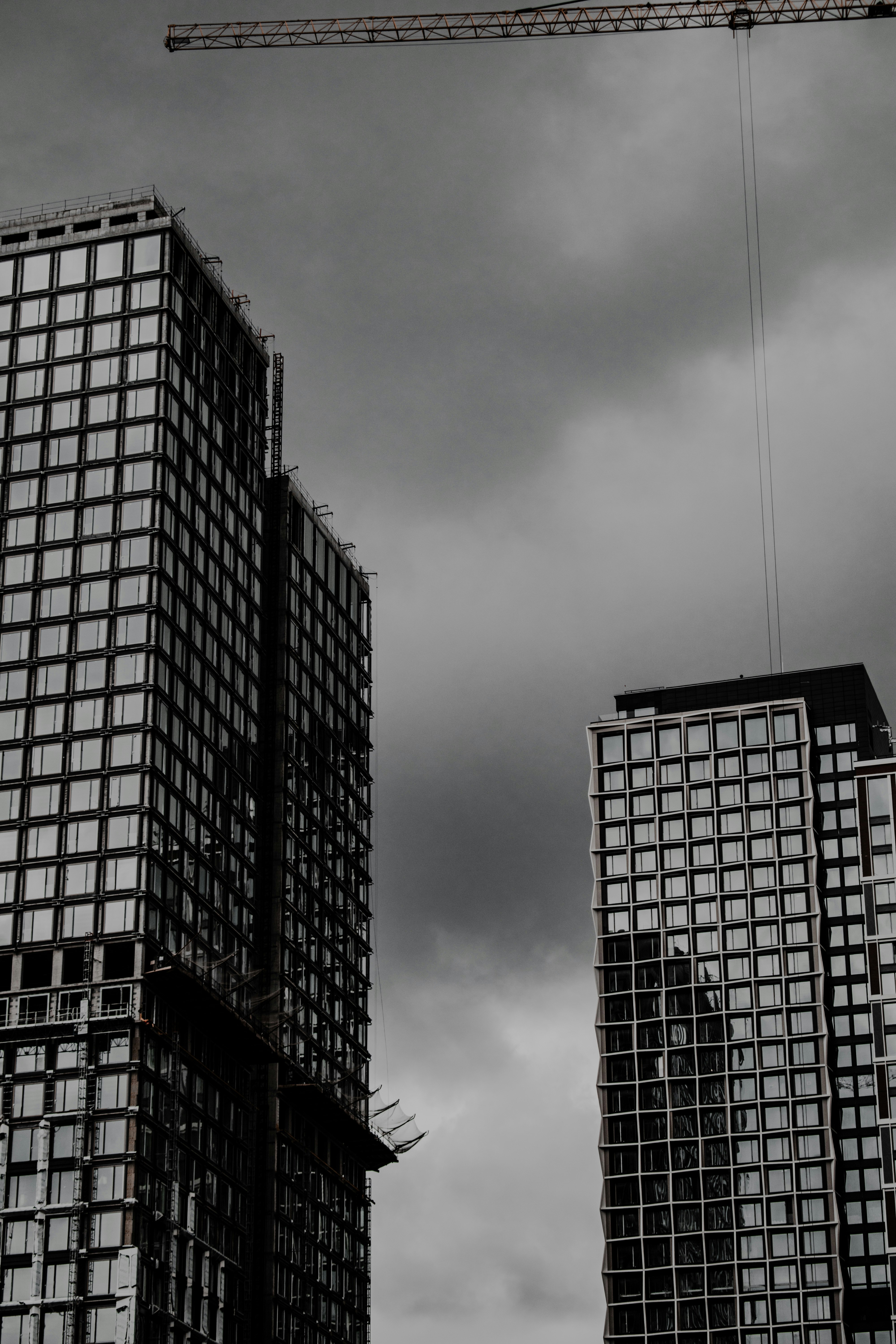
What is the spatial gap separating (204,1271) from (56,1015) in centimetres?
2341

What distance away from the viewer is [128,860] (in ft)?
574

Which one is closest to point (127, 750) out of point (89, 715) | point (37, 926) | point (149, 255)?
point (89, 715)

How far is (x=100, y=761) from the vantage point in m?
179

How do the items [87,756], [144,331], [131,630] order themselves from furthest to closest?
[144,331] < [131,630] < [87,756]

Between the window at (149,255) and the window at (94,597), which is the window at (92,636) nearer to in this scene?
the window at (94,597)

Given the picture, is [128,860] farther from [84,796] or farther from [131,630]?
[131,630]

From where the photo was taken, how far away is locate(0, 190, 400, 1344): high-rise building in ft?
542

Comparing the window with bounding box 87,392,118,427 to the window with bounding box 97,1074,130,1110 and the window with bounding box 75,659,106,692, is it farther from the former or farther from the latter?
the window with bounding box 97,1074,130,1110

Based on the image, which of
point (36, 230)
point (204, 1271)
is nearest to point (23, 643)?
point (36, 230)

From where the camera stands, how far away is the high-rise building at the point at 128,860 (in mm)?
165125

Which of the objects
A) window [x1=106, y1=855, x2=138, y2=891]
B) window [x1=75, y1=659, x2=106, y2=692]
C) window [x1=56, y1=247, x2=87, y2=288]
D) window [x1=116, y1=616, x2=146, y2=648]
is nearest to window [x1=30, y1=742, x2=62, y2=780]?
window [x1=75, y1=659, x2=106, y2=692]

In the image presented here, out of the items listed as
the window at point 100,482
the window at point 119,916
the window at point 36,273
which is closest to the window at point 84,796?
the window at point 119,916

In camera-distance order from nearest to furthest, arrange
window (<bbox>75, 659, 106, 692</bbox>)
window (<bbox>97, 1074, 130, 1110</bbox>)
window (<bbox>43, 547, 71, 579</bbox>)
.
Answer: window (<bbox>97, 1074, 130, 1110</bbox>), window (<bbox>75, 659, 106, 692</bbox>), window (<bbox>43, 547, 71, 579</bbox>)

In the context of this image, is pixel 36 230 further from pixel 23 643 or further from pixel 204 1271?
pixel 204 1271
